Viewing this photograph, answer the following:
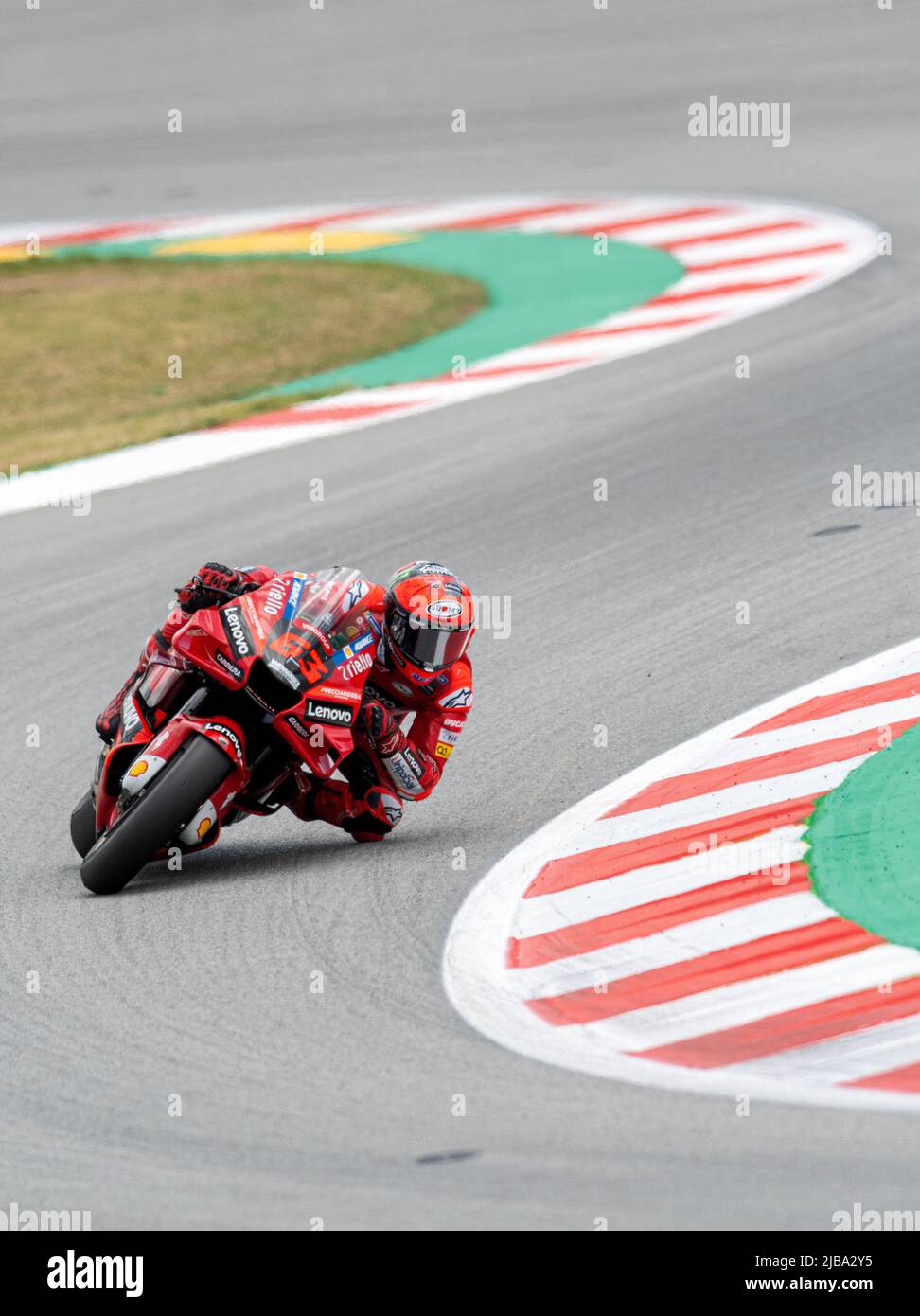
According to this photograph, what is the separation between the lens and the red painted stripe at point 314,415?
514 inches

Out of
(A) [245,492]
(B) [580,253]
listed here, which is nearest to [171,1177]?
(A) [245,492]

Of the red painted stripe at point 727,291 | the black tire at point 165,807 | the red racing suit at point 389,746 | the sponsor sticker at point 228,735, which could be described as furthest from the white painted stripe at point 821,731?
the red painted stripe at point 727,291

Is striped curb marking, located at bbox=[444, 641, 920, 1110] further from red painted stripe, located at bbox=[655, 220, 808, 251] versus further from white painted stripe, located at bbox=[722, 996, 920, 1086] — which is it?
A: red painted stripe, located at bbox=[655, 220, 808, 251]

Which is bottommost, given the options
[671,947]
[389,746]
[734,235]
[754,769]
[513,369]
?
[671,947]

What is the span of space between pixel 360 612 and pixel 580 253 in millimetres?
11114

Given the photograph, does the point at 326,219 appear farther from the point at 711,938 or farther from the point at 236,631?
the point at 711,938

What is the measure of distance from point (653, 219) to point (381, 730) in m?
12.2

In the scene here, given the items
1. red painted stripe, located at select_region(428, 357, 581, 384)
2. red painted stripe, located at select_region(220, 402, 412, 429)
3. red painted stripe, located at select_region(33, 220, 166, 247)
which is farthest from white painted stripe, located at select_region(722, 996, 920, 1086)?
red painted stripe, located at select_region(33, 220, 166, 247)

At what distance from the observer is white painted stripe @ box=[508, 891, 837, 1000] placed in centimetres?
556

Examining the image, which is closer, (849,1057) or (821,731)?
(849,1057)

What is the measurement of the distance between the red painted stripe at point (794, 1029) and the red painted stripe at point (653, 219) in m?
13.5

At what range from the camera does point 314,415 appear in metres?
13.2

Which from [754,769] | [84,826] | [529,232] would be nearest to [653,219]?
[529,232]

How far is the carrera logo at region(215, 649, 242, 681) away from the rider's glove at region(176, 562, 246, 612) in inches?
9.0
